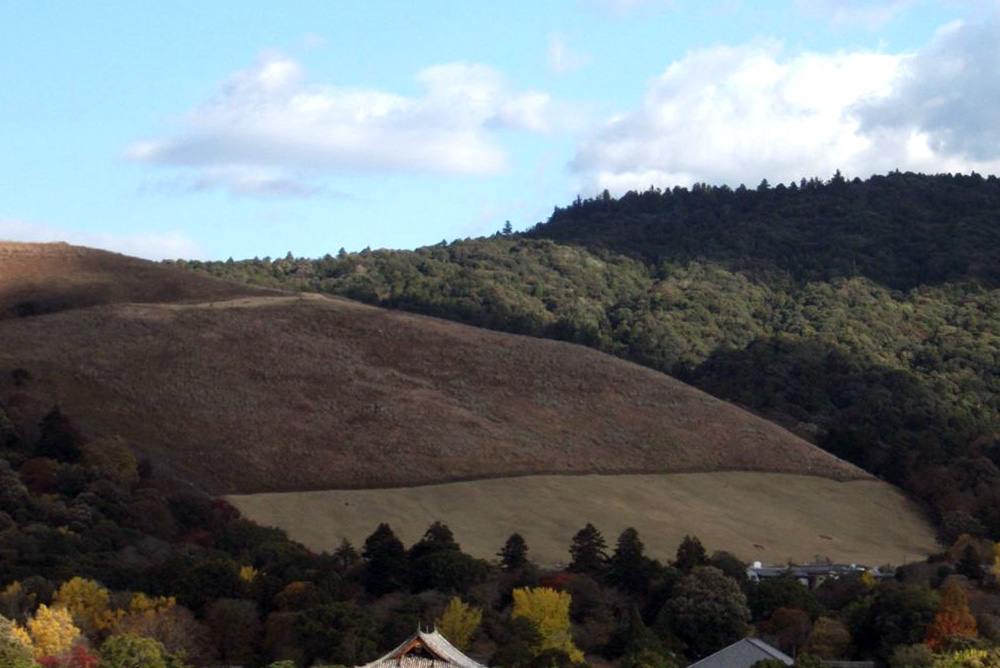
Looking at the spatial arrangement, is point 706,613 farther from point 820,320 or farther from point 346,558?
point 820,320

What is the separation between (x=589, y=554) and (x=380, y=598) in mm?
10237

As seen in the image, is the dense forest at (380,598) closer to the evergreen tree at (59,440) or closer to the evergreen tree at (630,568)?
the evergreen tree at (630,568)

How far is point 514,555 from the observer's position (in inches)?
2950

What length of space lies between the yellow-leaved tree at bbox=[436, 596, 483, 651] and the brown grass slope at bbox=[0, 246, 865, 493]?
1065 inches

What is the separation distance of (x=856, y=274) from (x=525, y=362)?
252ft

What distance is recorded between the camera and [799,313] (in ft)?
559

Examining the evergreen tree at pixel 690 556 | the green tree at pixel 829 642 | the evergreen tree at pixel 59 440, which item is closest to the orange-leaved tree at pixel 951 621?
the green tree at pixel 829 642

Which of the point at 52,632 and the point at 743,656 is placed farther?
the point at 743,656

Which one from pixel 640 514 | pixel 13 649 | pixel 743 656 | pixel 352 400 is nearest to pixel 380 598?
pixel 743 656

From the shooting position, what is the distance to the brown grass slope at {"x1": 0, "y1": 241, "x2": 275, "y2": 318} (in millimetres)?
118312

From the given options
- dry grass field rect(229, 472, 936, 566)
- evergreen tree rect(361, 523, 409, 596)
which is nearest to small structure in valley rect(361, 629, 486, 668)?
evergreen tree rect(361, 523, 409, 596)

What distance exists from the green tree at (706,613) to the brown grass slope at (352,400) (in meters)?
27.7

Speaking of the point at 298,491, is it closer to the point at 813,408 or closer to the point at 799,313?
the point at 813,408

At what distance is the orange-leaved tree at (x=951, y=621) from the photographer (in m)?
58.8
